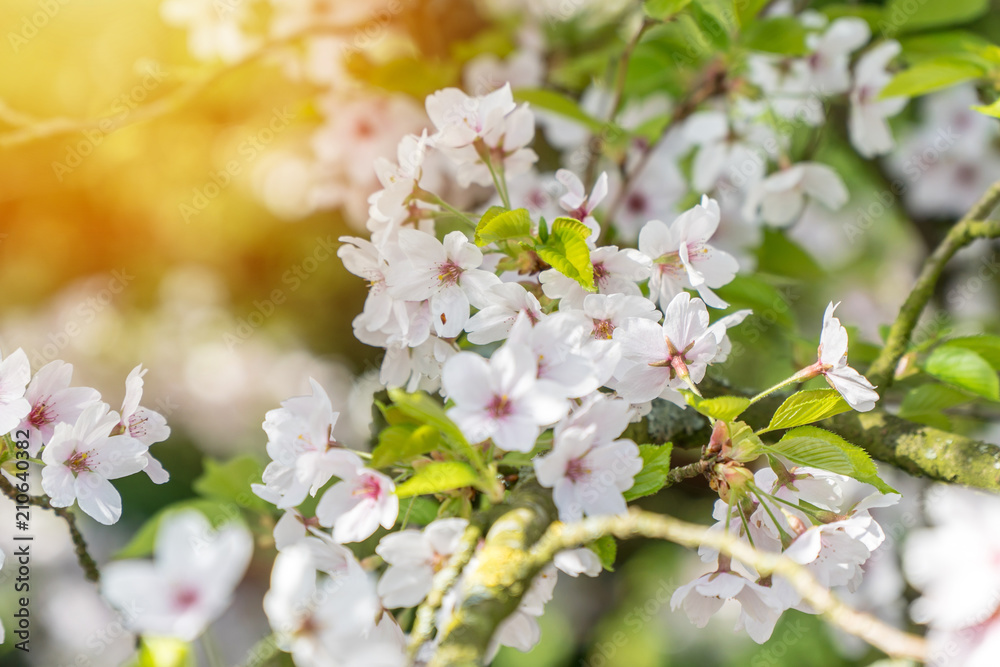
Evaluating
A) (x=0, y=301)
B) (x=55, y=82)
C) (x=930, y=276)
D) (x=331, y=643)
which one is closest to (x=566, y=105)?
(x=930, y=276)

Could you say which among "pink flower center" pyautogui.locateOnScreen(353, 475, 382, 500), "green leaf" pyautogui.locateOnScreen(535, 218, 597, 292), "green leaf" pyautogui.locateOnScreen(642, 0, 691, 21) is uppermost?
"green leaf" pyautogui.locateOnScreen(642, 0, 691, 21)

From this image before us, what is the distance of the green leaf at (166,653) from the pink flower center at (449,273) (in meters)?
0.33

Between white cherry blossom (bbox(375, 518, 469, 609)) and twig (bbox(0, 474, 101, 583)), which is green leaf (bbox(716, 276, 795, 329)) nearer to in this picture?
white cherry blossom (bbox(375, 518, 469, 609))

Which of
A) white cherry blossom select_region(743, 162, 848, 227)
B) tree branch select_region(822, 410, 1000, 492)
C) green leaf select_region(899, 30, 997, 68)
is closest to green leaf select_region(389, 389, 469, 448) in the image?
tree branch select_region(822, 410, 1000, 492)

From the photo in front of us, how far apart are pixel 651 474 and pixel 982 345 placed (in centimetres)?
45

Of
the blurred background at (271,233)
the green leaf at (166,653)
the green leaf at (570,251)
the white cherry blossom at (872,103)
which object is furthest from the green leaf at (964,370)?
the green leaf at (166,653)

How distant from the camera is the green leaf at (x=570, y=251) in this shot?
1.82ft

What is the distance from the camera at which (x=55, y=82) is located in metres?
1.67

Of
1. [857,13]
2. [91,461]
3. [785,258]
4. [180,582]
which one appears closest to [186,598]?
[180,582]

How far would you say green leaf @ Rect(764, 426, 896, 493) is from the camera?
1.72ft

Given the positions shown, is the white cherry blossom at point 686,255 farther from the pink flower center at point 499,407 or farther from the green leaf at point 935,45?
the green leaf at point 935,45

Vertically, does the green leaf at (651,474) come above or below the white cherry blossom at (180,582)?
below

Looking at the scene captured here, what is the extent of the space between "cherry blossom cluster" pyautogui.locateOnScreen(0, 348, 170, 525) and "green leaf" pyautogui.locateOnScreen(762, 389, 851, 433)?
54cm

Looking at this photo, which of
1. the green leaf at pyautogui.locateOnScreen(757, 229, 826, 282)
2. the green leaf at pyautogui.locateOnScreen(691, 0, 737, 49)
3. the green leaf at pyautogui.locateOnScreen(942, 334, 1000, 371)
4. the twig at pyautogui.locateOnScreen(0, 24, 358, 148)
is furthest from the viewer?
the green leaf at pyautogui.locateOnScreen(757, 229, 826, 282)
